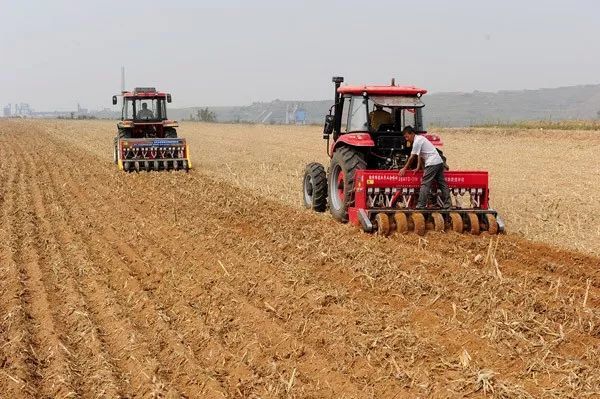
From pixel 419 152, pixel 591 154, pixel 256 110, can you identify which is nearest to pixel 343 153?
pixel 419 152

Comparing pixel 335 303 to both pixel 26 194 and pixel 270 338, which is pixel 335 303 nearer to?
pixel 270 338

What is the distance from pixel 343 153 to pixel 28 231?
174 inches

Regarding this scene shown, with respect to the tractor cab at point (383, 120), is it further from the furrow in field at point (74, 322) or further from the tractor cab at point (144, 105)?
the tractor cab at point (144, 105)

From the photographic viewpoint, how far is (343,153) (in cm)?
892

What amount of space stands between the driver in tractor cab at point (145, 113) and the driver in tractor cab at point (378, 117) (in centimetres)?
958

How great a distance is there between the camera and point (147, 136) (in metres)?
17.3

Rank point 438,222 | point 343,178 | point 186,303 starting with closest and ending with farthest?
point 186,303
point 438,222
point 343,178

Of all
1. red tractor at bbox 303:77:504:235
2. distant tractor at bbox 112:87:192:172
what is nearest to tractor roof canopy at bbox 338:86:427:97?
red tractor at bbox 303:77:504:235

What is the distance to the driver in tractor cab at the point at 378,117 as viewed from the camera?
9.12 meters

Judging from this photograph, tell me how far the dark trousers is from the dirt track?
70cm

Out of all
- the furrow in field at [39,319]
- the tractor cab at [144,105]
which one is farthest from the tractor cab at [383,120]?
the tractor cab at [144,105]

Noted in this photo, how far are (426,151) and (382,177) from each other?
0.65m

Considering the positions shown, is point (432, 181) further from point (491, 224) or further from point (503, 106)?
point (503, 106)

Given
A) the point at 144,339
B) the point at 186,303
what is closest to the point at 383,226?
Result: the point at 186,303
